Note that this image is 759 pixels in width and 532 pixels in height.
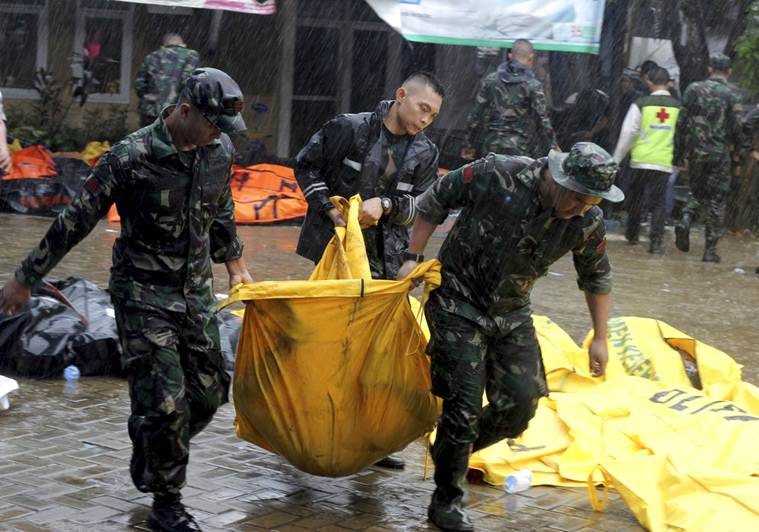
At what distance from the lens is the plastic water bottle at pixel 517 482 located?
5258mm

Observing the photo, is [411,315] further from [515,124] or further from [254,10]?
[254,10]

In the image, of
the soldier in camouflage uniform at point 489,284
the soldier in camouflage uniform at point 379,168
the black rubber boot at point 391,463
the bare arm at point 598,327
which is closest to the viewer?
the soldier in camouflage uniform at point 489,284

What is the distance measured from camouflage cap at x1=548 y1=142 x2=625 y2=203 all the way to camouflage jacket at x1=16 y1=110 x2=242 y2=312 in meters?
1.30

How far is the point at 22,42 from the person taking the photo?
16.1 meters

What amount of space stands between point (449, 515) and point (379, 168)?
1.79 m

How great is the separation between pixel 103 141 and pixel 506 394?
11.6 meters

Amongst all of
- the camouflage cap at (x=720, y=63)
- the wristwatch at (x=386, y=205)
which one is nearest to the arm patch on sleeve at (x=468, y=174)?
the wristwatch at (x=386, y=205)

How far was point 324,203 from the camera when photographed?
18.4 feet

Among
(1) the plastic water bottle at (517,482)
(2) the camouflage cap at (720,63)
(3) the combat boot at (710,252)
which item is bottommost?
(1) the plastic water bottle at (517,482)

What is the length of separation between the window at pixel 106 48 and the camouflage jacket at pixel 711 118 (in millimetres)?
7686

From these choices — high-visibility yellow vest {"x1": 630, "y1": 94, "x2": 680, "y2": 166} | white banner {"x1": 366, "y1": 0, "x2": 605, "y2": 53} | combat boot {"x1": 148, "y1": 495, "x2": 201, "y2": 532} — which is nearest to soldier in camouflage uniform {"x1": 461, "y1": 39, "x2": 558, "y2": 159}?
white banner {"x1": 366, "y1": 0, "x2": 605, "y2": 53}

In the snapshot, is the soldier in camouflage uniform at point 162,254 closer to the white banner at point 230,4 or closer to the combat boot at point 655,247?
the white banner at point 230,4

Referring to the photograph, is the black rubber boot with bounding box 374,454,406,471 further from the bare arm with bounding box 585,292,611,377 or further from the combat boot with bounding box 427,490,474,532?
the bare arm with bounding box 585,292,611,377

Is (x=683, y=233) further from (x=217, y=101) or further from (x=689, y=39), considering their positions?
(x=217, y=101)
